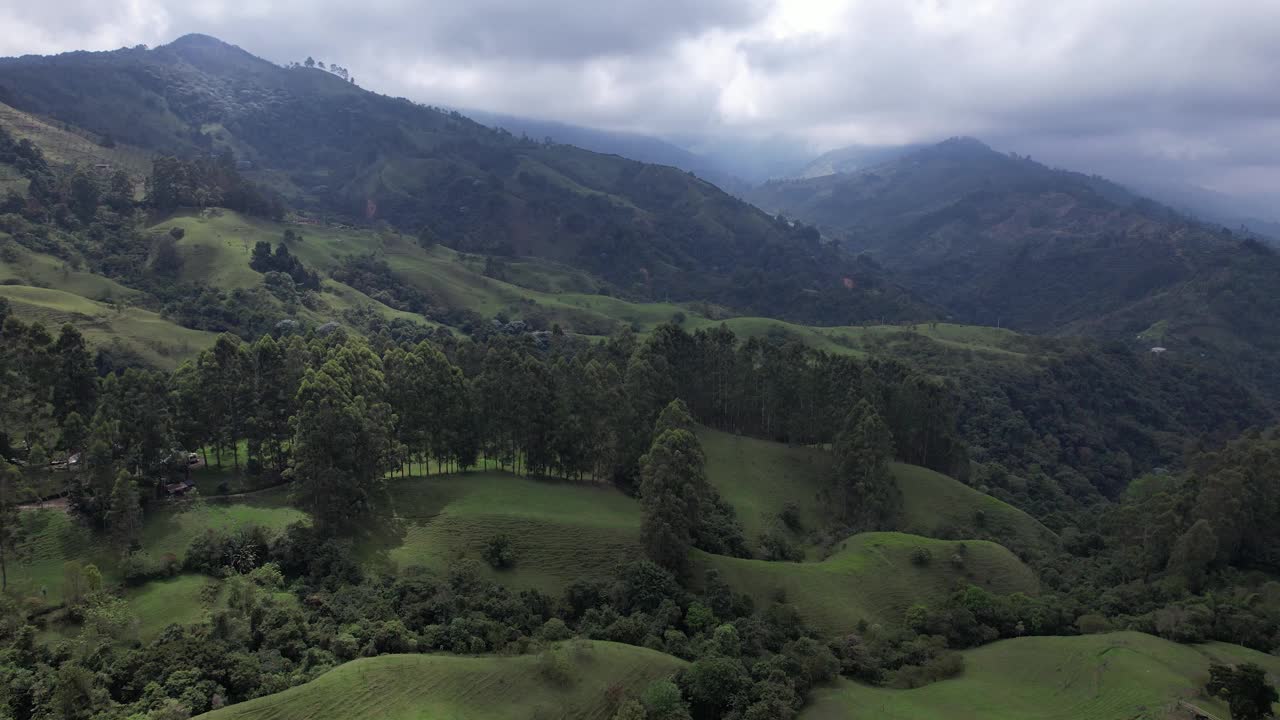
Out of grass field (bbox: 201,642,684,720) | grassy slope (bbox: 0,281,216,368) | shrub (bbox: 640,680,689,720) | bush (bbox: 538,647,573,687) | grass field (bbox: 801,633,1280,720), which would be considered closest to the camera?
grass field (bbox: 201,642,684,720)

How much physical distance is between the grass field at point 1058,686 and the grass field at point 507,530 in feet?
69.9

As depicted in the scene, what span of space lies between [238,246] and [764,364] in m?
139

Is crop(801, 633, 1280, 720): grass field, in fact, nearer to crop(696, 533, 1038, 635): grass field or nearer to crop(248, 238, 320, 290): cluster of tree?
crop(696, 533, 1038, 635): grass field

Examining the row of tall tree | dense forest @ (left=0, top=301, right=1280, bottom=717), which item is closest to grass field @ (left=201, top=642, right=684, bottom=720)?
dense forest @ (left=0, top=301, right=1280, bottom=717)

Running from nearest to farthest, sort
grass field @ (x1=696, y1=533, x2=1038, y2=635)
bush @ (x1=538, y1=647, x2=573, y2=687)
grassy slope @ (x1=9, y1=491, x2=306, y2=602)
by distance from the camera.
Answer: bush @ (x1=538, y1=647, x2=573, y2=687) < grassy slope @ (x1=9, y1=491, x2=306, y2=602) < grass field @ (x1=696, y1=533, x2=1038, y2=635)

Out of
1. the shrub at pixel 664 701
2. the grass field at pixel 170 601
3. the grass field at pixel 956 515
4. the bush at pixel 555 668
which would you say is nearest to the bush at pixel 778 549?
the grass field at pixel 956 515

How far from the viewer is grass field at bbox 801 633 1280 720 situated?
144ft

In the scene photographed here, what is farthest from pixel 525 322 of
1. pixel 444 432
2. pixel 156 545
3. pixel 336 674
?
pixel 336 674

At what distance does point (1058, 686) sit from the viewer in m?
48.4

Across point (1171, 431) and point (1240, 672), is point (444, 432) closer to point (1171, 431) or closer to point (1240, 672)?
point (1240, 672)

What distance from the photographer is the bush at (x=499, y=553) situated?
186ft

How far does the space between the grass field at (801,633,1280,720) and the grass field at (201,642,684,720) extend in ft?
39.2

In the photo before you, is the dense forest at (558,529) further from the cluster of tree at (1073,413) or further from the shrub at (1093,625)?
the cluster of tree at (1073,413)

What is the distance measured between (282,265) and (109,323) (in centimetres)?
5560
